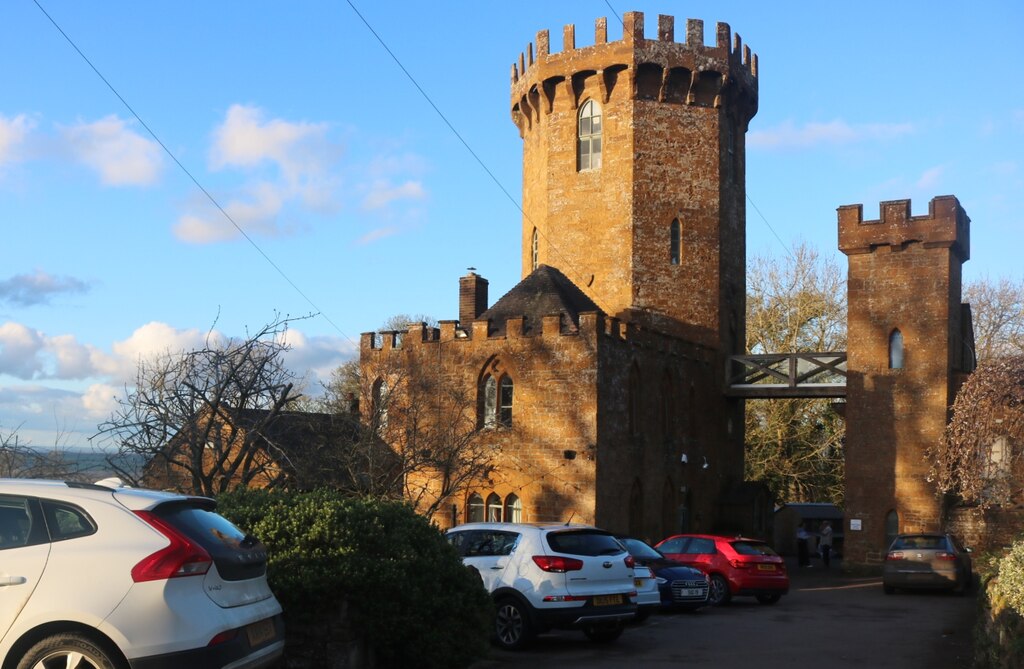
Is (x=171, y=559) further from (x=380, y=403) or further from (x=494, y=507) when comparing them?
(x=494, y=507)

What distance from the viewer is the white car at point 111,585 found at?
688 centimetres

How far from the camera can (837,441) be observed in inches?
1966

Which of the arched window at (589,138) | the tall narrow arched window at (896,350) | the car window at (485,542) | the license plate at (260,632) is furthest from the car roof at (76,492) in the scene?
the arched window at (589,138)

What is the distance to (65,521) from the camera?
23.7ft

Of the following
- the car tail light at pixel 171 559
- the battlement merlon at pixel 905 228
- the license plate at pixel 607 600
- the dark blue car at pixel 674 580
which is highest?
the battlement merlon at pixel 905 228

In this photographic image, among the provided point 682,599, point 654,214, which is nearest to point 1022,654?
point 682,599

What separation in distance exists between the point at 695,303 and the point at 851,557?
32.4ft

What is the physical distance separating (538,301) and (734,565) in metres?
13.8

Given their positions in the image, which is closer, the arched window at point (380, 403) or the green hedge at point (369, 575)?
the green hedge at point (369, 575)

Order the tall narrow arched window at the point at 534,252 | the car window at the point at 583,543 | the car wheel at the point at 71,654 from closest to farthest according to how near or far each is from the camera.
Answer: the car wheel at the point at 71,654
the car window at the point at 583,543
the tall narrow arched window at the point at 534,252

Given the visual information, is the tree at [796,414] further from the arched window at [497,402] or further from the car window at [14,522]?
the car window at [14,522]

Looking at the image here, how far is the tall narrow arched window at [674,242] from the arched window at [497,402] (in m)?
9.24

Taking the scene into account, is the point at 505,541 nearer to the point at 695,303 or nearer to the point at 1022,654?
the point at 1022,654

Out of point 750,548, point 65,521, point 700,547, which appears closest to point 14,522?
point 65,521
